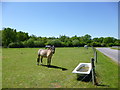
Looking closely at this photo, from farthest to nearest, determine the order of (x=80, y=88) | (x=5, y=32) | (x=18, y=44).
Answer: (x=5, y=32) → (x=18, y=44) → (x=80, y=88)

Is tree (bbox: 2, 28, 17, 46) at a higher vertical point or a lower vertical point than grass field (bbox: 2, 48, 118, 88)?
higher

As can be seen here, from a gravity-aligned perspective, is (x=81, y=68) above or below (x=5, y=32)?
below

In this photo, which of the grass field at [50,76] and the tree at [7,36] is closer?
the grass field at [50,76]

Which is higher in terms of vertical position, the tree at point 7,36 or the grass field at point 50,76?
the tree at point 7,36

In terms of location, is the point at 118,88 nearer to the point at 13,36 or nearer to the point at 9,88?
the point at 9,88

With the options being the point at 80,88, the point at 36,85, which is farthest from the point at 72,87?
the point at 36,85

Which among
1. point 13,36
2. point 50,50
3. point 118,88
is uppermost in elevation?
point 13,36

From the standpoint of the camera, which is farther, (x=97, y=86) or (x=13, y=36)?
(x=13, y=36)

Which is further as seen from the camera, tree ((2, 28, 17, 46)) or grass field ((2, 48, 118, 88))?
tree ((2, 28, 17, 46))

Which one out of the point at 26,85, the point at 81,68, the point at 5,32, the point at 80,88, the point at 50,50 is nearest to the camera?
the point at 80,88

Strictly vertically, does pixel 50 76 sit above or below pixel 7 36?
below

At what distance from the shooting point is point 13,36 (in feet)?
164

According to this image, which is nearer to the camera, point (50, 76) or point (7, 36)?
point (50, 76)

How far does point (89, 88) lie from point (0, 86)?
341cm
